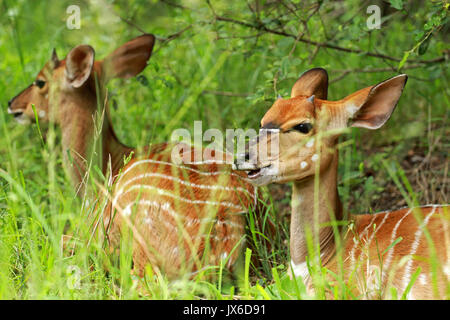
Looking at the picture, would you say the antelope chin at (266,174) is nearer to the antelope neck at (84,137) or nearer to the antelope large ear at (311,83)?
the antelope large ear at (311,83)

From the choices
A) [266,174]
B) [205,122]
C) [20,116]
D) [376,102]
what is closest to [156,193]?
[266,174]

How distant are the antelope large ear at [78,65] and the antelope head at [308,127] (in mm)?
1633

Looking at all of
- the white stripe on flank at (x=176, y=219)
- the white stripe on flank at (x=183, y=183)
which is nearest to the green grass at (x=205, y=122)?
the white stripe on flank at (x=176, y=219)

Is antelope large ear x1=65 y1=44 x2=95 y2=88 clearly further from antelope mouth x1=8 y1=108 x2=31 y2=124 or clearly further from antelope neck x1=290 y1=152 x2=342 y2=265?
antelope neck x1=290 y1=152 x2=342 y2=265

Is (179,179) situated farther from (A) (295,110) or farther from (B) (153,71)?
(B) (153,71)

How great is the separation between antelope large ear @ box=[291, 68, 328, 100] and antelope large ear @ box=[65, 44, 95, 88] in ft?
4.80

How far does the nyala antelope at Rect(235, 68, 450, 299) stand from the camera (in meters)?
2.75

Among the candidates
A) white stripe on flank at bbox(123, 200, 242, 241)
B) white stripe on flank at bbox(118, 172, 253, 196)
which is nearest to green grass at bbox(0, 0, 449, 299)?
white stripe on flank at bbox(123, 200, 242, 241)

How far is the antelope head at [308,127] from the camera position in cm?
282

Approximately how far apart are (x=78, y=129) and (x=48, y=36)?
2711 millimetres

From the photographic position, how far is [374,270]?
268 cm

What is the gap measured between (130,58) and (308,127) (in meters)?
1.83

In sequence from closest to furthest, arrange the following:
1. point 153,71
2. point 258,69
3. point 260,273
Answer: point 260,273 < point 153,71 < point 258,69
